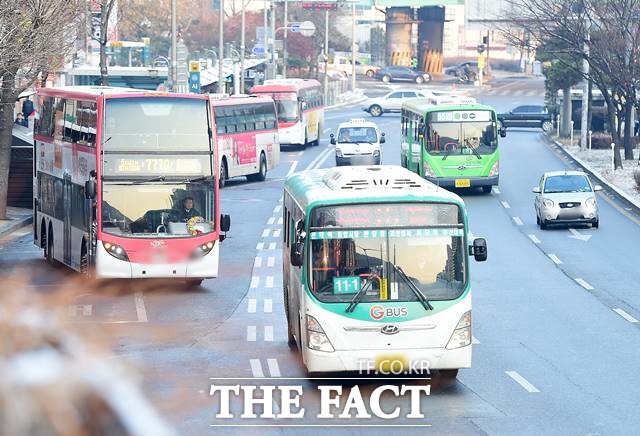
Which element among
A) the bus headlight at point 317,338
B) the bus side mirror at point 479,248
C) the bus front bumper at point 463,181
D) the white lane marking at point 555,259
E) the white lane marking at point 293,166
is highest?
the bus side mirror at point 479,248

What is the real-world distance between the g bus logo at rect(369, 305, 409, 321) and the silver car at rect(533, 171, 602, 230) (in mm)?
19765

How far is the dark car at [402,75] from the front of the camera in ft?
378

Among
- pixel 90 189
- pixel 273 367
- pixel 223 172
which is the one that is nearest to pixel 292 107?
→ pixel 223 172

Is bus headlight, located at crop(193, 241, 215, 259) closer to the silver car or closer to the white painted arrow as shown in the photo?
the white painted arrow

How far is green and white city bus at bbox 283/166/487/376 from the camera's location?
47.7ft

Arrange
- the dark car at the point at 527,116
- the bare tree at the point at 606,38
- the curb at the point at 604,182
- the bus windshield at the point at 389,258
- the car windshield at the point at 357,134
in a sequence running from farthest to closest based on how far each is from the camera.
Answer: the dark car at the point at 527,116, the car windshield at the point at 357,134, the bare tree at the point at 606,38, the curb at the point at 604,182, the bus windshield at the point at 389,258

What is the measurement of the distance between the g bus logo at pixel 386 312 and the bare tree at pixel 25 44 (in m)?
13.8

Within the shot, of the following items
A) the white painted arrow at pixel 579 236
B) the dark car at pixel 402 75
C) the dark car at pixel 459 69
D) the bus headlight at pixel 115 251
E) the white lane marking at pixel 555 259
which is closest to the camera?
the bus headlight at pixel 115 251

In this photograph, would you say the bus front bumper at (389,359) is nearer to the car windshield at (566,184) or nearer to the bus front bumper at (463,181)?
the car windshield at (566,184)

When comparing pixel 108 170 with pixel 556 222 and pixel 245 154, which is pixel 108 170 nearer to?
pixel 556 222

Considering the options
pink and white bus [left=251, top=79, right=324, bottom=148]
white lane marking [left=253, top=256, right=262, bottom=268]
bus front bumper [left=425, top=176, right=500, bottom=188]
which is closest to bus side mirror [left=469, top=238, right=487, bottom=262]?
white lane marking [left=253, top=256, right=262, bottom=268]

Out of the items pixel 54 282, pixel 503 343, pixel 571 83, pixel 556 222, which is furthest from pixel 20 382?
pixel 571 83

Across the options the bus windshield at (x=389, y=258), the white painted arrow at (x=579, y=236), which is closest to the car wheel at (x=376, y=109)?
the white painted arrow at (x=579, y=236)

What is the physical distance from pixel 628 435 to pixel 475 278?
42.7 feet
